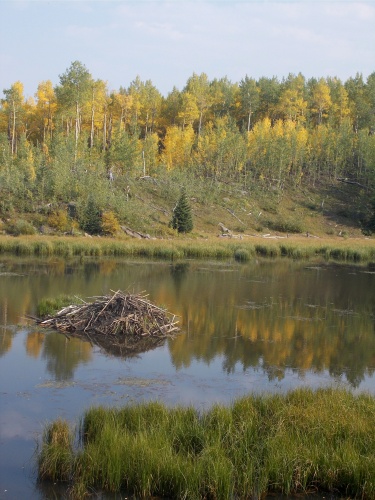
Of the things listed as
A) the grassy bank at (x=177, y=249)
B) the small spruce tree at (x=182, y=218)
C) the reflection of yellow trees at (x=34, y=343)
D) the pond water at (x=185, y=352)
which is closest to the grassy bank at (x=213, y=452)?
the pond water at (x=185, y=352)

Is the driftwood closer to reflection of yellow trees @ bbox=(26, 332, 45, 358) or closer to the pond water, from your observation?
the pond water

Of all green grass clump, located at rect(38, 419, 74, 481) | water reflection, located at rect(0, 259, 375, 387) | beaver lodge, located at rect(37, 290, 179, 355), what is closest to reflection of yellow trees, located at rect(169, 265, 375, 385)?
water reflection, located at rect(0, 259, 375, 387)

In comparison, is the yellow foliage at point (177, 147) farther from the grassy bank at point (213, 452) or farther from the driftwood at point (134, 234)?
the grassy bank at point (213, 452)

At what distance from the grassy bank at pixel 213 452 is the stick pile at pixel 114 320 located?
6.75m

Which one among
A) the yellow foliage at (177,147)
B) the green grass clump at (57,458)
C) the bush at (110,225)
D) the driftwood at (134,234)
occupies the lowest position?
the green grass clump at (57,458)

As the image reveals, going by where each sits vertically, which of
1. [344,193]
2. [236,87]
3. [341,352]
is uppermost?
[236,87]

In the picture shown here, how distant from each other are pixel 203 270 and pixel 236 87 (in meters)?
67.2

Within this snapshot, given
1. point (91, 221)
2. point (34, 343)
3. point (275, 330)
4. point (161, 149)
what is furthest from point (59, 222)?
point (161, 149)

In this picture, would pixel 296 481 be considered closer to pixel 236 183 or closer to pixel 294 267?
pixel 294 267

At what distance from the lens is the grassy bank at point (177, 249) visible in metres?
37.6

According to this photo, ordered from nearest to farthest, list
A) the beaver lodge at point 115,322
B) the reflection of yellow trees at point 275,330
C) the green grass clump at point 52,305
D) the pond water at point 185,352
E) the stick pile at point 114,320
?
the pond water at point 185,352, the reflection of yellow trees at point 275,330, the beaver lodge at point 115,322, the stick pile at point 114,320, the green grass clump at point 52,305

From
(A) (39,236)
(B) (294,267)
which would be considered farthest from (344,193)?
(A) (39,236)

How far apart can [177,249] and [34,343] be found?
2452cm

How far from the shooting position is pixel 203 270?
3394 cm
